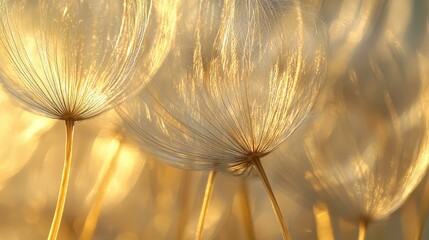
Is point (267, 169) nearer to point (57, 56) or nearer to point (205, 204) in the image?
point (205, 204)

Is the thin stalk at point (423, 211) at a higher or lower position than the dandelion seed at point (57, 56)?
lower

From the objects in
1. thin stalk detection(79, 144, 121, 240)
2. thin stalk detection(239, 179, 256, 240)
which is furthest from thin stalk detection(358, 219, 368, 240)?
thin stalk detection(79, 144, 121, 240)

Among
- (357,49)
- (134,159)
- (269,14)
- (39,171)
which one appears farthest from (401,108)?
(39,171)

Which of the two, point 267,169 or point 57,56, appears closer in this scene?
point 57,56

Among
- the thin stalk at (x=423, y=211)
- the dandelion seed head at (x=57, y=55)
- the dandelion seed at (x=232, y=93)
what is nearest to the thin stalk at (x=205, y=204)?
the dandelion seed at (x=232, y=93)

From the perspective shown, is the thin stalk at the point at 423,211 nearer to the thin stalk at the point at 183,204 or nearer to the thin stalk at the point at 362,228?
the thin stalk at the point at 362,228

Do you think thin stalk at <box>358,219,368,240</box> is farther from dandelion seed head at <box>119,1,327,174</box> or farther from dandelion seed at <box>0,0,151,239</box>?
dandelion seed at <box>0,0,151,239</box>

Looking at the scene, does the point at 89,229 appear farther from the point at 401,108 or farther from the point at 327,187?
the point at 401,108

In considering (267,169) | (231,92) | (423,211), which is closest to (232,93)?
(231,92)
